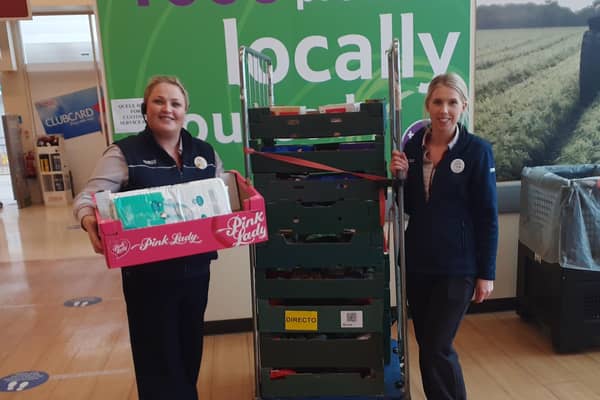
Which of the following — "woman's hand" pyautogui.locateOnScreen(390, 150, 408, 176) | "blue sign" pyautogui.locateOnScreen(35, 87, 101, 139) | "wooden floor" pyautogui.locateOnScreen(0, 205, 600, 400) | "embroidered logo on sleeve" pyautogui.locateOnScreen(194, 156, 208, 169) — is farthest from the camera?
"blue sign" pyautogui.locateOnScreen(35, 87, 101, 139)

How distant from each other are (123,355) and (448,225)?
213 cm

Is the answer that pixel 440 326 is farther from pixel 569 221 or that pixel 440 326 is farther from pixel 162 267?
pixel 569 221

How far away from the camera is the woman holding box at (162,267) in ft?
5.53

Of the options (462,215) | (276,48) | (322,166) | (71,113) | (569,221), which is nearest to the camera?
(462,215)

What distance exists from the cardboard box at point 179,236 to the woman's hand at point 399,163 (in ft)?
1.91

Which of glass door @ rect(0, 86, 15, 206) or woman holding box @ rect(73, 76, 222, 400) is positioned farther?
glass door @ rect(0, 86, 15, 206)

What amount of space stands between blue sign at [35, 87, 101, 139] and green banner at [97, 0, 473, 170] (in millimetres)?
7407

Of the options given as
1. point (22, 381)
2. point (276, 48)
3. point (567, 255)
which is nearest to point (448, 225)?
point (567, 255)

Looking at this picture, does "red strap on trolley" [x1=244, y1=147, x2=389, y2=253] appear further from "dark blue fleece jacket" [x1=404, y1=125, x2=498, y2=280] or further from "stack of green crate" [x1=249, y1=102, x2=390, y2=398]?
"dark blue fleece jacket" [x1=404, y1=125, x2=498, y2=280]

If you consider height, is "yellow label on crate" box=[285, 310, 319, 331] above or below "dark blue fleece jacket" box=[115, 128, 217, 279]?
below

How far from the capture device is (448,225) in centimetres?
185

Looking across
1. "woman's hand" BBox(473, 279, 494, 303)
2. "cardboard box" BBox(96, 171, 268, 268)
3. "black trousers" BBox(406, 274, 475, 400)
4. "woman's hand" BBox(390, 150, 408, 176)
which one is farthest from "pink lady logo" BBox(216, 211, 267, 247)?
"woman's hand" BBox(473, 279, 494, 303)

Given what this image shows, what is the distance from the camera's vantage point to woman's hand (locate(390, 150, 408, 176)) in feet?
6.27

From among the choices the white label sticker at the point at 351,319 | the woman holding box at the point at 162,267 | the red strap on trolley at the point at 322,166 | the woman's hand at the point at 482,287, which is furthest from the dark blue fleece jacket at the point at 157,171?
the woman's hand at the point at 482,287
